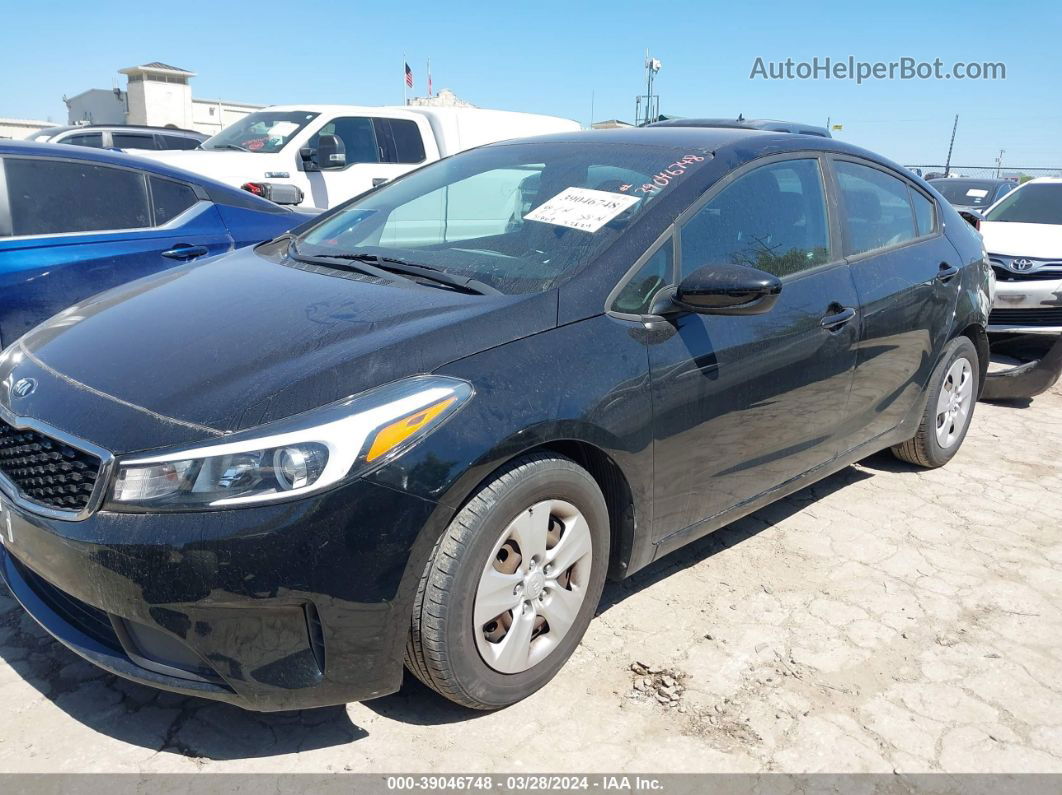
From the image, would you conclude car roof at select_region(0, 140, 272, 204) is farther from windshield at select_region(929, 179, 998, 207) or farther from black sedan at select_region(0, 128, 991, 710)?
windshield at select_region(929, 179, 998, 207)

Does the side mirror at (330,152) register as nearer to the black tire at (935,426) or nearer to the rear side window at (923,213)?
the rear side window at (923,213)

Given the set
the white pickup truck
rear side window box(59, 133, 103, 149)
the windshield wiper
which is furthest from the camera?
rear side window box(59, 133, 103, 149)

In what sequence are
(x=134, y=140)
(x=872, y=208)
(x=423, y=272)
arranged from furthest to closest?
(x=134, y=140) → (x=872, y=208) → (x=423, y=272)

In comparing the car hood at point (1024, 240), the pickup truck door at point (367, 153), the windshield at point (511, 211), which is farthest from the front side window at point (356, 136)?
the car hood at point (1024, 240)

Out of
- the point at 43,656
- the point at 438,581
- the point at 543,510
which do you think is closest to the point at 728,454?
the point at 543,510

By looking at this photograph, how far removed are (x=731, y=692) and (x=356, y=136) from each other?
26.1ft

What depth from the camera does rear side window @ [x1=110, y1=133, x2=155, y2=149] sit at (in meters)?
12.6

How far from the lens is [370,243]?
3.24m

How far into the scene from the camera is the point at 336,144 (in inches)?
336

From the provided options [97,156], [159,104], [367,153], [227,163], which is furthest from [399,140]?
[159,104]

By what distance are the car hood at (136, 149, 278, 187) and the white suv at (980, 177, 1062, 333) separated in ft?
22.0

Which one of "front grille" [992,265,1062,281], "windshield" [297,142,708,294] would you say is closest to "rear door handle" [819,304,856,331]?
"windshield" [297,142,708,294]

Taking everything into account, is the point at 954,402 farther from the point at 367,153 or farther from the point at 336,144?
the point at 367,153

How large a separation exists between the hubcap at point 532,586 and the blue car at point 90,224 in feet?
9.53
